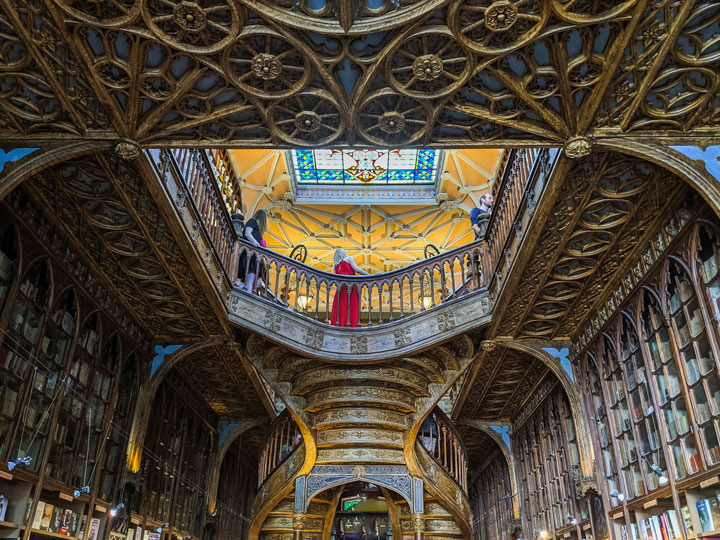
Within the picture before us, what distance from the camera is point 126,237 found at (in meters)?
6.04

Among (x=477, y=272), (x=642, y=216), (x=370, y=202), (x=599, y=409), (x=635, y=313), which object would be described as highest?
(x=370, y=202)

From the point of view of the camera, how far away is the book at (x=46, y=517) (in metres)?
5.53

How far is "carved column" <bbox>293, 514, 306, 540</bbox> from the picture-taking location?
952 cm

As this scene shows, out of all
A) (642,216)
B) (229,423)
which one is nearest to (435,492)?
(229,423)

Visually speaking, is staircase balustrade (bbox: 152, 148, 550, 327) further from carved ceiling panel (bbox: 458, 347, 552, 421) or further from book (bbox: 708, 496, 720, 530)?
book (bbox: 708, 496, 720, 530)

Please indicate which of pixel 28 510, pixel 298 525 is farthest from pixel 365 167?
pixel 28 510

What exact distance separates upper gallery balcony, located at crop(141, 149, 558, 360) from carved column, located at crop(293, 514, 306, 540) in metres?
3.15

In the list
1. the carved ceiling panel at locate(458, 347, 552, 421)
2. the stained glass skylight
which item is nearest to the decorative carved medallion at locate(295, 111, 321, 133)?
the carved ceiling panel at locate(458, 347, 552, 421)

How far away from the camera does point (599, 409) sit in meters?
7.27

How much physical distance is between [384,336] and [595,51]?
5159 millimetres

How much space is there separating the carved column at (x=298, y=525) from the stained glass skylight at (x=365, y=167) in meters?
8.18

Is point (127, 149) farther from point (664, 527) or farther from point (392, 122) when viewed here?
point (664, 527)

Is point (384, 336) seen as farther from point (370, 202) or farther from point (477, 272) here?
point (370, 202)

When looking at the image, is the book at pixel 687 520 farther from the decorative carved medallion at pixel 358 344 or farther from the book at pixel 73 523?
the book at pixel 73 523
